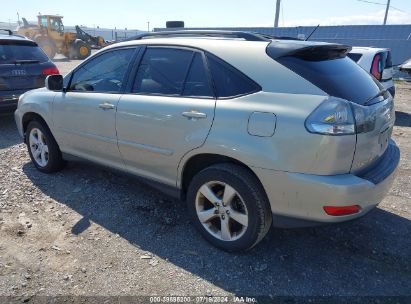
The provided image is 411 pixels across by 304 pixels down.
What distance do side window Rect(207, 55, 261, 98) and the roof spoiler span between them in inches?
10.7

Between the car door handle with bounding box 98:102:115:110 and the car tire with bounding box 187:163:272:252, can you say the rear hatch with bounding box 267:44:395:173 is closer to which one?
the car tire with bounding box 187:163:272:252

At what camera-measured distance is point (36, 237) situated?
3.23m

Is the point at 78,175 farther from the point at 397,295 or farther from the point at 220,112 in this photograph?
the point at 397,295

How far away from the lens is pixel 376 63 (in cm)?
746

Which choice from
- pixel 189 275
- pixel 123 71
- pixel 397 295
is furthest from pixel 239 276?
pixel 123 71

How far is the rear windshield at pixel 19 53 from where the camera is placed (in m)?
6.27

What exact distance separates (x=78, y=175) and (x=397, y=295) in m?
3.76

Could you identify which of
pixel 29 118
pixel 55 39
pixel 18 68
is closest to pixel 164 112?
pixel 29 118

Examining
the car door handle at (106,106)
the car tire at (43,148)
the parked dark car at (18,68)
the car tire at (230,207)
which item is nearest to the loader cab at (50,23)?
the parked dark car at (18,68)

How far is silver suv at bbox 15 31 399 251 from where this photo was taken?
2.33 metres

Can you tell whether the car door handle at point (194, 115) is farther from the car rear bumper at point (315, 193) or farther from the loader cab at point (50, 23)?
the loader cab at point (50, 23)

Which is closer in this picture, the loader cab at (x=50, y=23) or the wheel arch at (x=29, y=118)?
the wheel arch at (x=29, y=118)

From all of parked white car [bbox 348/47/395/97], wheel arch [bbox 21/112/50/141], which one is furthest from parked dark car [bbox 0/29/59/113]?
parked white car [bbox 348/47/395/97]

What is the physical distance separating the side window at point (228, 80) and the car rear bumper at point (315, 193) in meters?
0.62
